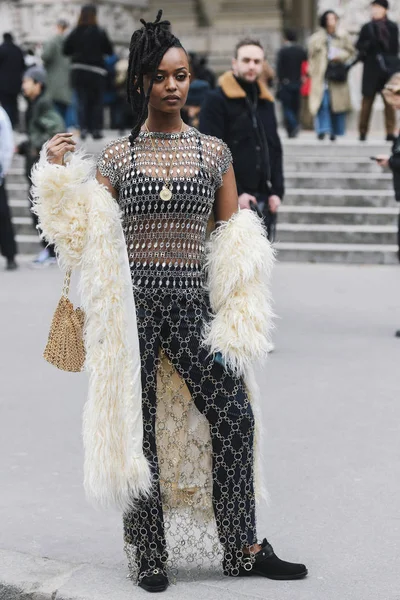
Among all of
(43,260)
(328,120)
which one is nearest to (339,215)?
(43,260)

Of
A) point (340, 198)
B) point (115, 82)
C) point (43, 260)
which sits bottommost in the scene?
point (43, 260)

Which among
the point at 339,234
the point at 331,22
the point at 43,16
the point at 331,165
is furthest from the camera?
the point at 43,16

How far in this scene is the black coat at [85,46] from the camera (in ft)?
54.8

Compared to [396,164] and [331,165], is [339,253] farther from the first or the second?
[396,164]

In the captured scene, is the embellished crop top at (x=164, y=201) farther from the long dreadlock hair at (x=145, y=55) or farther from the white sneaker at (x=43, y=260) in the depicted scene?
the white sneaker at (x=43, y=260)

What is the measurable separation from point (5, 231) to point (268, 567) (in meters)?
8.05

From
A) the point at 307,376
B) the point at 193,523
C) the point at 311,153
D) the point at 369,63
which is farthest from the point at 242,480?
the point at 369,63

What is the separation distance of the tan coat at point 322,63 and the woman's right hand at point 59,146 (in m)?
12.7

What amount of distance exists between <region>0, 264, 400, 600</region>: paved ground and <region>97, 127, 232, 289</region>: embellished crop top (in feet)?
3.37

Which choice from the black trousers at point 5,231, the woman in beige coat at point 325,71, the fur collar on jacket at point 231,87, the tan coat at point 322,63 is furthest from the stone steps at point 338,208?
the fur collar on jacket at point 231,87

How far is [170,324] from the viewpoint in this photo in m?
3.94

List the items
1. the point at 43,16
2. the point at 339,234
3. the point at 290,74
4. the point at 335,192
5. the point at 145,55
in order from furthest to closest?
the point at 43,16 < the point at 290,74 < the point at 335,192 < the point at 339,234 < the point at 145,55

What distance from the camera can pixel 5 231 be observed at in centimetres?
1168

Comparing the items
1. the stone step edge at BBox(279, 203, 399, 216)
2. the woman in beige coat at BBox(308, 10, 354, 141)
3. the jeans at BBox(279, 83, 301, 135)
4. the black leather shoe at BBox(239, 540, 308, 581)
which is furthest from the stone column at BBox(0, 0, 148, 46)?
the black leather shoe at BBox(239, 540, 308, 581)
